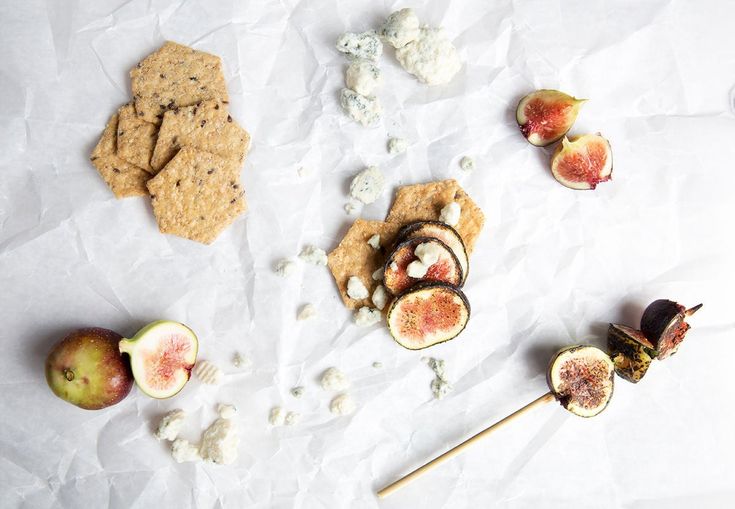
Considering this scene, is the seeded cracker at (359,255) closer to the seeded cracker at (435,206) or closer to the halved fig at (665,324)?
the seeded cracker at (435,206)

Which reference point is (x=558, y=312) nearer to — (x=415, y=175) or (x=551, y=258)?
(x=551, y=258)

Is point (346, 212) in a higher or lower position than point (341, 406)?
higher

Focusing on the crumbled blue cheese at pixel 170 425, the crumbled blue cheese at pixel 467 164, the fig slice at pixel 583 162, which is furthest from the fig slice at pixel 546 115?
the crumbled blue cheese at pixel 170 425

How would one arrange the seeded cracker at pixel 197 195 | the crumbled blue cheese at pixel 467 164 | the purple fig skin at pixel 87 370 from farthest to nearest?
the crumbled blue cheese at pixel 467 164 → the seeded cracker at pixel 197 195 → the purple fig skin at pixel 87 370

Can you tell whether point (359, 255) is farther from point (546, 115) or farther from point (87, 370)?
point (87, 370)

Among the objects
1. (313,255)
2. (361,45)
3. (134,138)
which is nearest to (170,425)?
(313,255)

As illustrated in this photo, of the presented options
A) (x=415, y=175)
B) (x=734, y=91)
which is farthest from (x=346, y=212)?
(x=734, y=91)
